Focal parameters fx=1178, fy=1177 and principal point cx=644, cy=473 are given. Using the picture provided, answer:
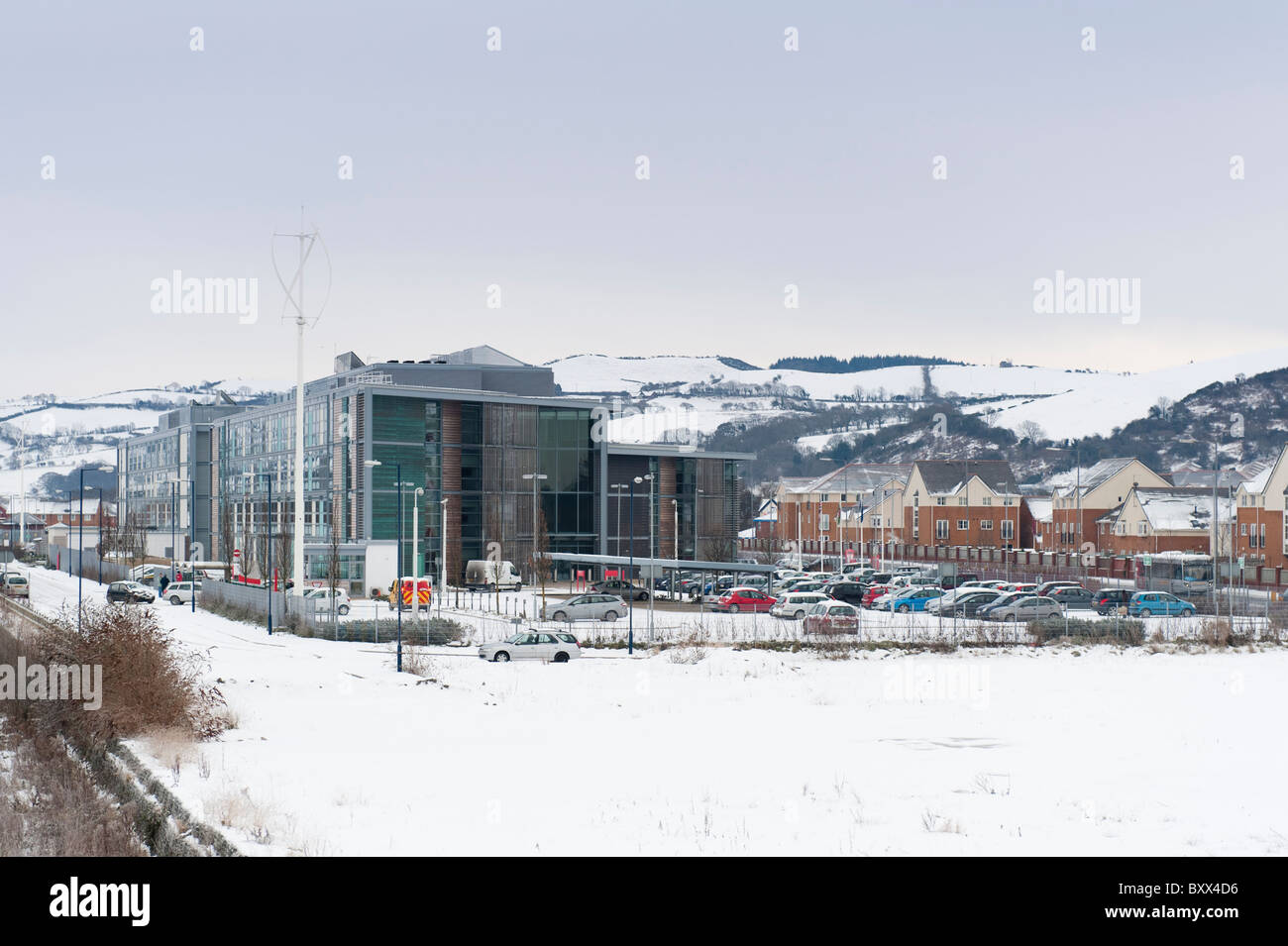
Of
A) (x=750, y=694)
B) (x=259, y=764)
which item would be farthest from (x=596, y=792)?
(x=750, y=694)

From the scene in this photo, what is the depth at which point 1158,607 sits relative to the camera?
62312 millimetres

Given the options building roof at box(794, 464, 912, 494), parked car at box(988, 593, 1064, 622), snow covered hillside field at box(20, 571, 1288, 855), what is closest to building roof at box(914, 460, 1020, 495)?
building roof at box(794, 464, 912, 494)

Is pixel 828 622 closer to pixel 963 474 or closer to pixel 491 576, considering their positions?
pixel 491 576

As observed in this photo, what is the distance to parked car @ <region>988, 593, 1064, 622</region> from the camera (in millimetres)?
58062

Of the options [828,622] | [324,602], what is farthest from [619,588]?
[324,602]

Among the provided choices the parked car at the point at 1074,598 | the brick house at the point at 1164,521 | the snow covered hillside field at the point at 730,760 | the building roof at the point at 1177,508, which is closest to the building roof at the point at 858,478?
the brick house at the point at 1164,521

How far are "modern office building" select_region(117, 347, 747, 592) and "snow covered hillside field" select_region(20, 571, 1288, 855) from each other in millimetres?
41004

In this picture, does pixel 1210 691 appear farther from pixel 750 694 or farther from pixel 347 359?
pixel 347 359

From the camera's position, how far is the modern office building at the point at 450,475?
275 feet

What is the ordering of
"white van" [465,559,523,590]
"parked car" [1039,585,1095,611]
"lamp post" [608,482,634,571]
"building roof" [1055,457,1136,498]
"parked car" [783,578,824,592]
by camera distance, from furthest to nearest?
"building roof" [1055,457,1136,498], "lamp post" [608,482,634,571], "white van" [465,559,523,590], "parked car" [783,578,824,592], "parked car" [1039,585,1095,611]

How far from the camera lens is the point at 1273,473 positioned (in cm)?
9012

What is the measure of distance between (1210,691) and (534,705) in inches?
794

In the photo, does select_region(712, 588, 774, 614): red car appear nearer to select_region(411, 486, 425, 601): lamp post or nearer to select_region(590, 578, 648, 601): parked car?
select_region(590, 578, 648, 601): parked car
